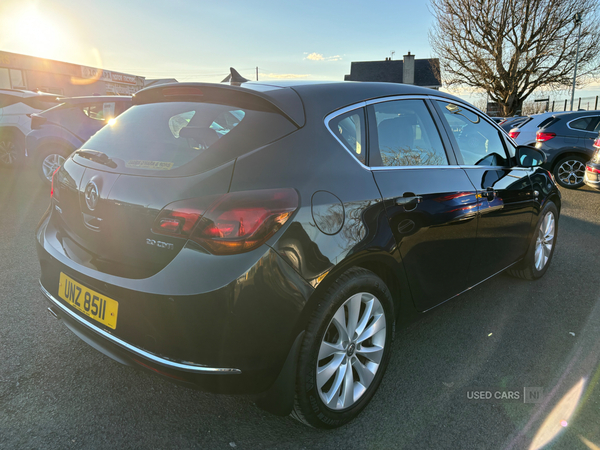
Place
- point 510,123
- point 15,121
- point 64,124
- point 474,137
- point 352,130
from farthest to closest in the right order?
1. point 510,123
2. point 15,121
3. point 64,124
4. point 474,137
5. point 352,130

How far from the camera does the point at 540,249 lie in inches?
159

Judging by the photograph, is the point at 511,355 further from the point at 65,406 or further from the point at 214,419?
the point at 65,406

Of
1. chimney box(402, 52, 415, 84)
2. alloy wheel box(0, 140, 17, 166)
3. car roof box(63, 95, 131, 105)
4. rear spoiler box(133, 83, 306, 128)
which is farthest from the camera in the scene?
chimney box(402, 52, 415, 84)

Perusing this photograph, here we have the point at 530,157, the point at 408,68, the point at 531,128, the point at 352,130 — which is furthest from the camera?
the point at 408,68

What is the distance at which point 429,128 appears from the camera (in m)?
2.75

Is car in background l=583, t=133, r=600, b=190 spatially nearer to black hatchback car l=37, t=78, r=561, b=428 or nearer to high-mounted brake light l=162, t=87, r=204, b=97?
black hatchback car l=37, t=78, r=561, b=428

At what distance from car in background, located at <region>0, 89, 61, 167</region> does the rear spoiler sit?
7.32 metres

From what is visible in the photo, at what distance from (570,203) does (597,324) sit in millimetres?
5307

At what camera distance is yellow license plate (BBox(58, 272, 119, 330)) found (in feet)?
6.17

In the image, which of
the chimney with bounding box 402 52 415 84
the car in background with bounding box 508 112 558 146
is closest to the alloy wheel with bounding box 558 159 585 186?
the car in background with bounding box 508 112 558 146

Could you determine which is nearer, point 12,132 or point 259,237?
point 259,237

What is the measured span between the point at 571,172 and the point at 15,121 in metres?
11.0

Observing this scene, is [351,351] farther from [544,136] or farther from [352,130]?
[544,136]

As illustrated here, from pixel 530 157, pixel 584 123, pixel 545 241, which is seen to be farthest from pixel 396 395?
pixel 584 123
